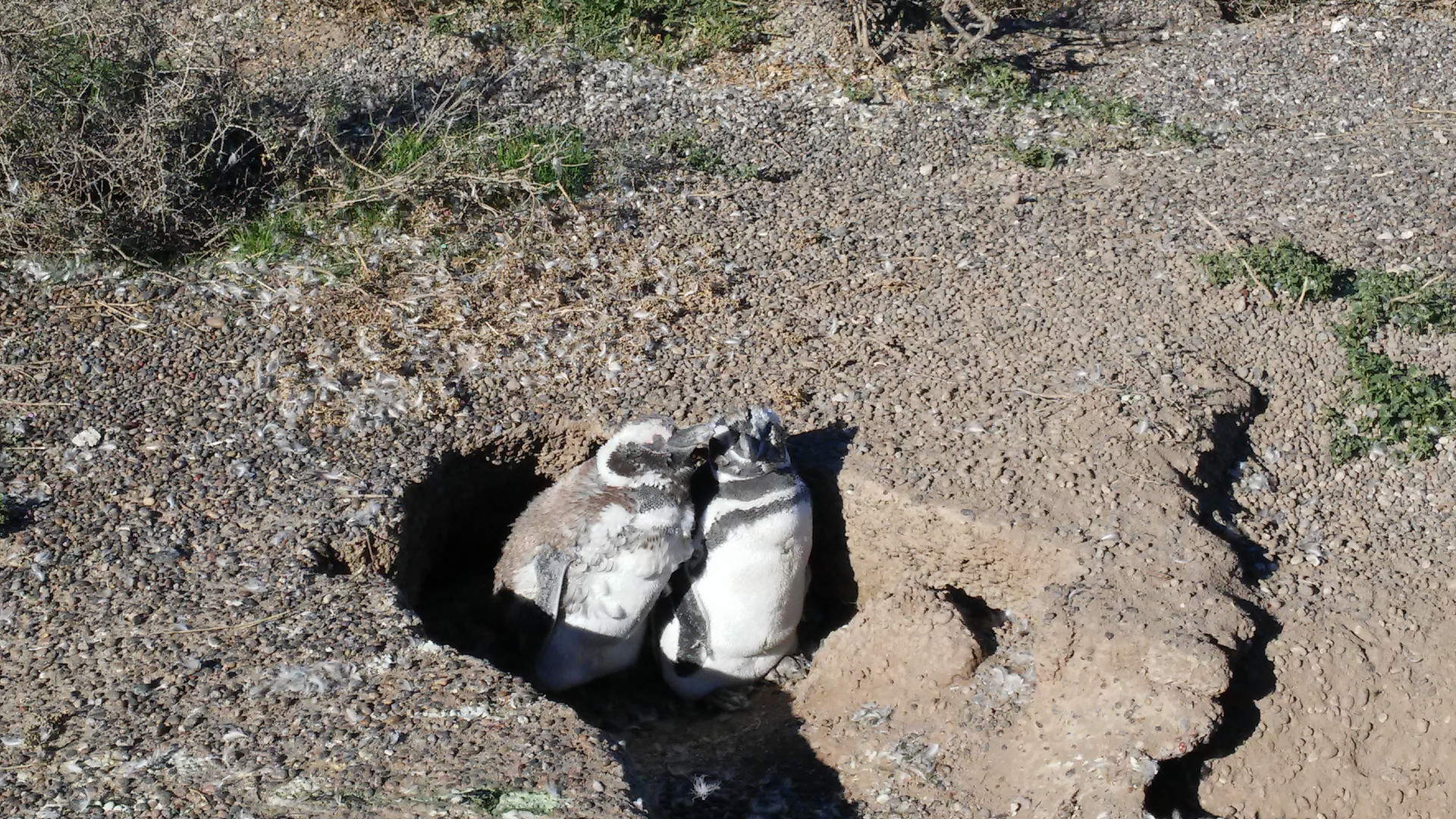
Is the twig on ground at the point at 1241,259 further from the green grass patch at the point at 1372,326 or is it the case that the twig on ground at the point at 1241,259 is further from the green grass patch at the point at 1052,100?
the green grass patch at the point at 1052,100

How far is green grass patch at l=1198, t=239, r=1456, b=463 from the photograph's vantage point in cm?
454

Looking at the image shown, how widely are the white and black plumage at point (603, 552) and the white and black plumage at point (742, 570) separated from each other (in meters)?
0.11

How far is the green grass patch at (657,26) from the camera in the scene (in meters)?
7.09

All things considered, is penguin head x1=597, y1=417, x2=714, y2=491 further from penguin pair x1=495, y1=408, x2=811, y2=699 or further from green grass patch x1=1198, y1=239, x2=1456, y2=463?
green grass patch x1=1198, y1=239, x2=1456, y2=463

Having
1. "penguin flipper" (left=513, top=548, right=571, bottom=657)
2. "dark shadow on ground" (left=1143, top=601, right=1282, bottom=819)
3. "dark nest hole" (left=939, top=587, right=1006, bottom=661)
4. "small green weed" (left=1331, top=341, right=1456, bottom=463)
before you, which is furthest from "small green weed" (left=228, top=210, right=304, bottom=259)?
"small green weed" (left=1331, top=341, right=1456, bottom=463)

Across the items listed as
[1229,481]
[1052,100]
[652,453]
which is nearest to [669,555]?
[652,453]

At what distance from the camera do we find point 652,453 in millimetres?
4156

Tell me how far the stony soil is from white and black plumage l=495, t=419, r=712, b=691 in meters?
0.31

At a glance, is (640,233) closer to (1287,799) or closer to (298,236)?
(298,236)

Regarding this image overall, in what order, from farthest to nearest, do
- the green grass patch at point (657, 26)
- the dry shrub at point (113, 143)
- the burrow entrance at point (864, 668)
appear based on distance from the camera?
the green grass patch at point (657, 26) < the dry shrub at point (113, 143) < the burrow entrance at point (864, 668)

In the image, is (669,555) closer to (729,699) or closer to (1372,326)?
(729,699)

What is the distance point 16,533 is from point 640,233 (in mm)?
2675

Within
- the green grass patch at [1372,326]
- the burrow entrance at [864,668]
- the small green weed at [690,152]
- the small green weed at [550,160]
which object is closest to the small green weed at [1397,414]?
the green grass patch at [1372,326]

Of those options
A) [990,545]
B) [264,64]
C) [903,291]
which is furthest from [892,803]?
[264,64]
